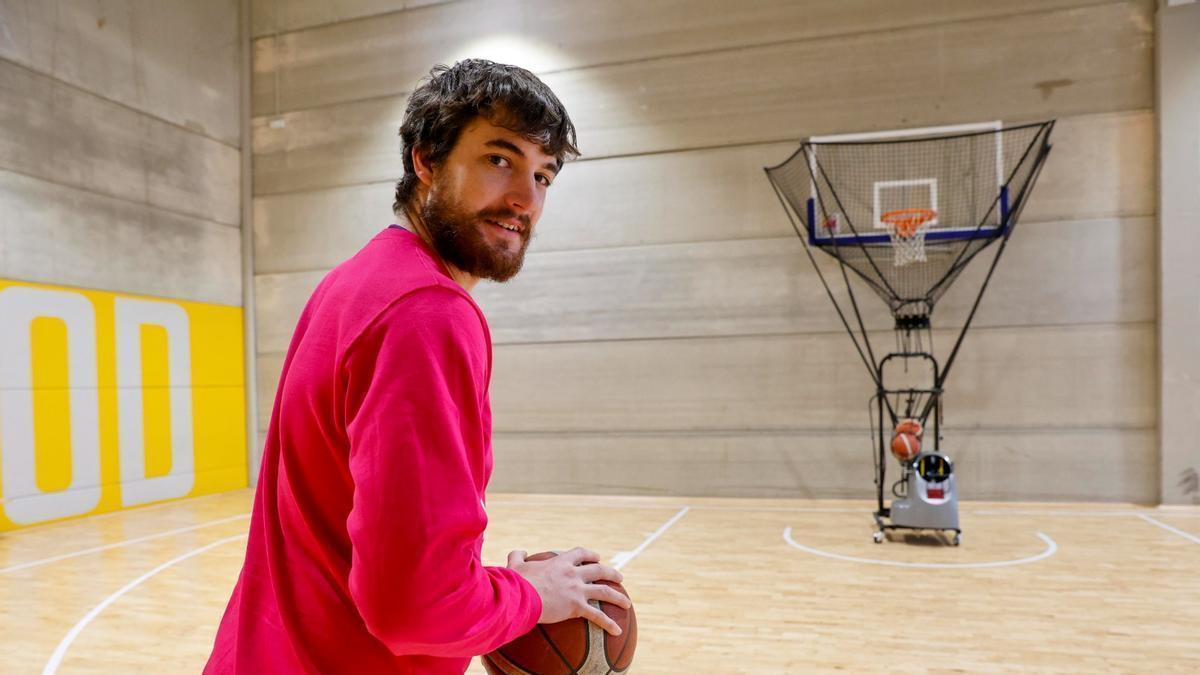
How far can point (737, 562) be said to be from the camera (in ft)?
14.8

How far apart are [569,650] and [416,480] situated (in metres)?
0.62

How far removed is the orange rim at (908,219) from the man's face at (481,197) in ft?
17.6

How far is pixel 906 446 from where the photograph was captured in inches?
194

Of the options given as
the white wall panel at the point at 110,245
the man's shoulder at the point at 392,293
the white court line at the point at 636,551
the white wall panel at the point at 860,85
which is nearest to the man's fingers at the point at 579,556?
the man's shoulder at the point at 392,293

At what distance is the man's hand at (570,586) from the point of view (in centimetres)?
106

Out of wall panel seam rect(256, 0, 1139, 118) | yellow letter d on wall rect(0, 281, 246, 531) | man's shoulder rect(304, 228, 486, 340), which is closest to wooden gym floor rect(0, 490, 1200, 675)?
yellow letter d on wall rect(0, 281, 246, 531)

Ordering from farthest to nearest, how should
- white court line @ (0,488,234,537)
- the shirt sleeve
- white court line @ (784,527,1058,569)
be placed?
white court line @ (0,488,234,537)
white court line @ (784,527,1058,569)
the shirt sleeve

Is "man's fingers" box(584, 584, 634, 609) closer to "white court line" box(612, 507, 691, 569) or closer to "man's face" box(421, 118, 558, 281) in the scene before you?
"man's face" box(421, 118, 558, 281)

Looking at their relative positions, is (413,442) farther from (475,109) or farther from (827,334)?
(827,334)

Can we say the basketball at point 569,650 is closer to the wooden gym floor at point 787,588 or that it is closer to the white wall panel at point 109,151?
the wooden gym floor at point 787,588

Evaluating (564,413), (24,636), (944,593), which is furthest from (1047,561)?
(24,636)

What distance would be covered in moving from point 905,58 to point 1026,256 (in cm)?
171

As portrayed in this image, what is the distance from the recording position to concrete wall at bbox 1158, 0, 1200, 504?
5.73 m

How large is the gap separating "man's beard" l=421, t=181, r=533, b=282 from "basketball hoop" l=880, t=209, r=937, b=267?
5279 millimetres
